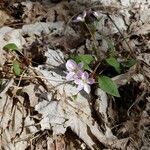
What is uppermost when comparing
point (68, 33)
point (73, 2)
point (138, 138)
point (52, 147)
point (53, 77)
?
point (73, 2)

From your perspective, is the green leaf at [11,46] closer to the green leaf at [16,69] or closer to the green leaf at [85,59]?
the green leaf at [16,69]

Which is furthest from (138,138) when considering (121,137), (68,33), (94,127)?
(68,33)

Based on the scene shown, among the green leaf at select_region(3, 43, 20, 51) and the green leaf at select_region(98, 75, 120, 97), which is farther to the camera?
the green leaf at select_region(3, 43, 20, 51)

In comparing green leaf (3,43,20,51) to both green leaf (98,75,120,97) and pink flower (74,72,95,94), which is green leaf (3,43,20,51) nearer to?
pink flower (74,72,95,94)

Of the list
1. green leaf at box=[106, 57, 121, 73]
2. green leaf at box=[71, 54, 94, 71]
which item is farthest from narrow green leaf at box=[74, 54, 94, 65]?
green leaf at box=[106, 57, 121, 73]

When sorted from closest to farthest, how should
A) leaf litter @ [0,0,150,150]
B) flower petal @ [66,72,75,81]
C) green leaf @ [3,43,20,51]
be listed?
1. leaf litter @ [0,0,150,150]
2. flower petal @ [66,72,75,81]
3. green leaf @ [3,43,20,51]

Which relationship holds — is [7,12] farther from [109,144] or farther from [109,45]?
[109,144]

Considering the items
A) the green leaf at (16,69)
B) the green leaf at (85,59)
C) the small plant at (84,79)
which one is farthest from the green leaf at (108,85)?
the green leaf at (16,69)
